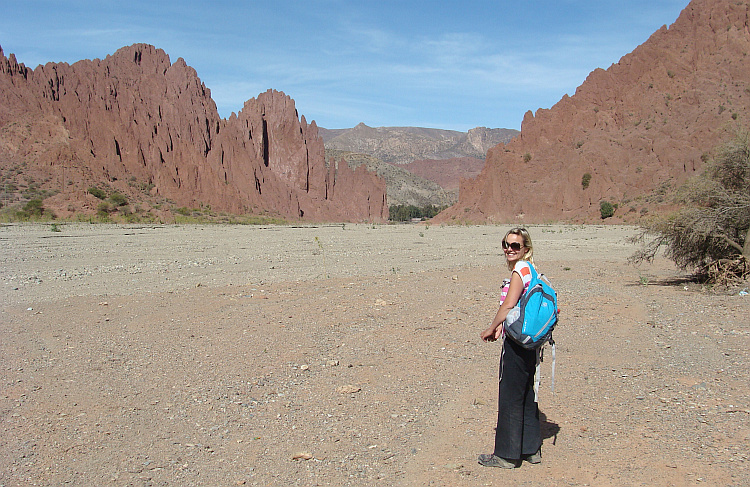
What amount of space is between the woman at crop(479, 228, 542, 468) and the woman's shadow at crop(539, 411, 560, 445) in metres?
0.49

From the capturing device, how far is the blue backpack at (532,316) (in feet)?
13.6

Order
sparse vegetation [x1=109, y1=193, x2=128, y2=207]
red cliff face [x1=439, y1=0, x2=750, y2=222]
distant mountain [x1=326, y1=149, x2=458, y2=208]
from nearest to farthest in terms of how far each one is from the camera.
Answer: sparse vegetation [x1=109, y1=193, x2=128, y2=207] < red cliff face [x1=439, y1=0, x2=750, y2=222] < distant mountain [x1=326, y1=149, x2=458, y2=208]

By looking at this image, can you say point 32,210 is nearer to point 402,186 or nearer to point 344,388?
point 344,388

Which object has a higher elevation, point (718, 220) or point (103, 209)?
point (718, 220)

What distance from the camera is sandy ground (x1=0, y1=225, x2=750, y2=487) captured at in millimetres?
4469

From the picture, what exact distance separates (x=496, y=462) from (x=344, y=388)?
227cm

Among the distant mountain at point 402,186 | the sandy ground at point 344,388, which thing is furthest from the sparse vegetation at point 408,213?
the sandy ground at point 344,388

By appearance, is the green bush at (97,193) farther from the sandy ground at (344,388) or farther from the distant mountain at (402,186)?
the distant mountain at (402,186)

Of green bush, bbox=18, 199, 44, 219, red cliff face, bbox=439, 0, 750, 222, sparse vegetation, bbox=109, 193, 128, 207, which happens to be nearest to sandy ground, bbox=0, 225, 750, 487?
green bush, bbox=18, 199, 44, 219

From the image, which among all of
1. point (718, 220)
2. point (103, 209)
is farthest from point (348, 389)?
point (103, 209)

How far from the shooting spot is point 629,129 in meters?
76.2

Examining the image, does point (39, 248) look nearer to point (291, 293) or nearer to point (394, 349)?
point (291, 293)

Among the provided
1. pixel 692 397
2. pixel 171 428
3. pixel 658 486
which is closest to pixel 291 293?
pixel 171 428

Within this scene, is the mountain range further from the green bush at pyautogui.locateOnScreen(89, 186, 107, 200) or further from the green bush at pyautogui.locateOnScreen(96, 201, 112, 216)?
the green bush at pyautogui.locateOnScreen(96, 201, 112, 216)
